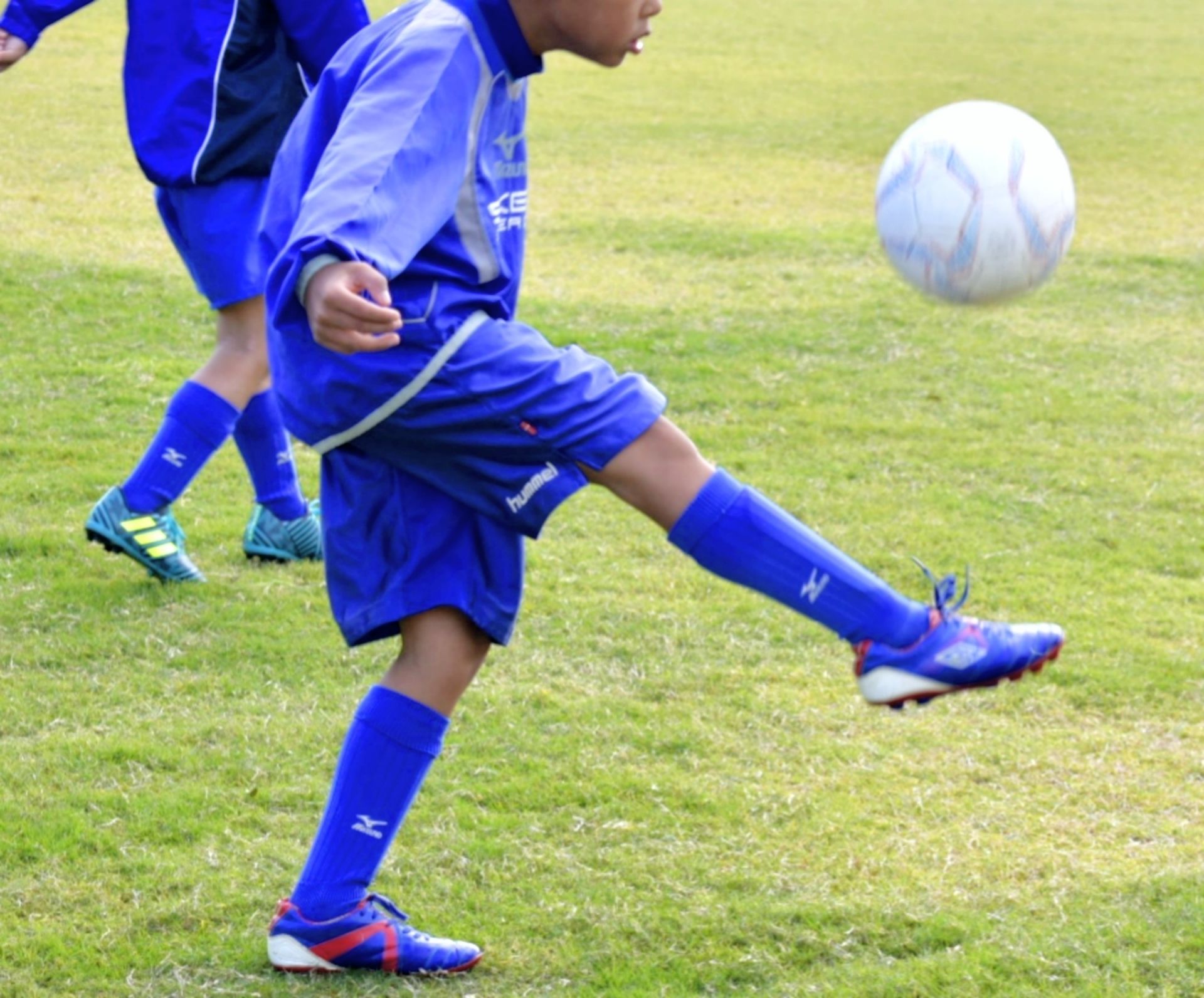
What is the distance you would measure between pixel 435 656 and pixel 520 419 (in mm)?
484

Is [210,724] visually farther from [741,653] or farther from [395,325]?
[395,325]

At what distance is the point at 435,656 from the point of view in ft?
9.39

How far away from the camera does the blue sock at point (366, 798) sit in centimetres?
285

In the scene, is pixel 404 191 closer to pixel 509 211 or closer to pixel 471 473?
pixel 509 211

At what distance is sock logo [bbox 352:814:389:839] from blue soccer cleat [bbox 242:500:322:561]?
7.12 ft

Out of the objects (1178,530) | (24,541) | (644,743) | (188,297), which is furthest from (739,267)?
(644,743)

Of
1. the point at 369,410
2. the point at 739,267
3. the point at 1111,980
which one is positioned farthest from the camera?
the point at 739,267

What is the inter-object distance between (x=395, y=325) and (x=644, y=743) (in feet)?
5.50

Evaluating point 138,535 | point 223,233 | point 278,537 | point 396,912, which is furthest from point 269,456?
point 396,912

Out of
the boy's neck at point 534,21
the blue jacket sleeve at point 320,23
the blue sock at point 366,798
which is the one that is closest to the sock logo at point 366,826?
the blue sock at point 366,798

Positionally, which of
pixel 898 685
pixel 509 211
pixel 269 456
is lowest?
pixel 269 456

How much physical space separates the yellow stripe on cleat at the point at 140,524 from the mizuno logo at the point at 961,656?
264 centimetres

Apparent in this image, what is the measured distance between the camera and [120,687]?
159 inches

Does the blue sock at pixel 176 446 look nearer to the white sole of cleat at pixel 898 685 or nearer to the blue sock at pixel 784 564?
the blue sock at pixel 784 564
